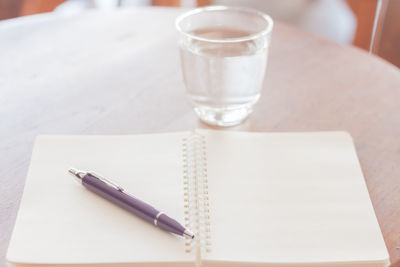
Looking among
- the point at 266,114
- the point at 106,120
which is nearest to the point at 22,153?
the point at 106,120

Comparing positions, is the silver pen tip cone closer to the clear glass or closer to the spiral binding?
the spiral binding

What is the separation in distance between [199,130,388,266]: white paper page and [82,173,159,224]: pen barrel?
67mm

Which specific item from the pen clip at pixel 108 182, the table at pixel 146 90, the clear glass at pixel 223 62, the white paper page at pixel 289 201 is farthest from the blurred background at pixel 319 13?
the pen clip at pixel 108 182

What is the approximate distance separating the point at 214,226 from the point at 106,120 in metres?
0.27

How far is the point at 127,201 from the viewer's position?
20.6 inches

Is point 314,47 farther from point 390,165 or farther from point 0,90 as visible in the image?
point 0,90

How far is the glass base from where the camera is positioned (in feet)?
2.20

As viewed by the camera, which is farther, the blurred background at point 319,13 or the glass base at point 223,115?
the blurred background at point 319,13

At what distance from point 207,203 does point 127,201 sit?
9cm

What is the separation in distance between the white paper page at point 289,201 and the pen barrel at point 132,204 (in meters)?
0.04

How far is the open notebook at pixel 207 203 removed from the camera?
0.47 m

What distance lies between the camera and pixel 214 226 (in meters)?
0.51

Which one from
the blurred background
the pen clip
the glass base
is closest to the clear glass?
the glass base

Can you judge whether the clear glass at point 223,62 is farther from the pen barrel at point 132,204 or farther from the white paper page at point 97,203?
the pen barrel at point 132,204
